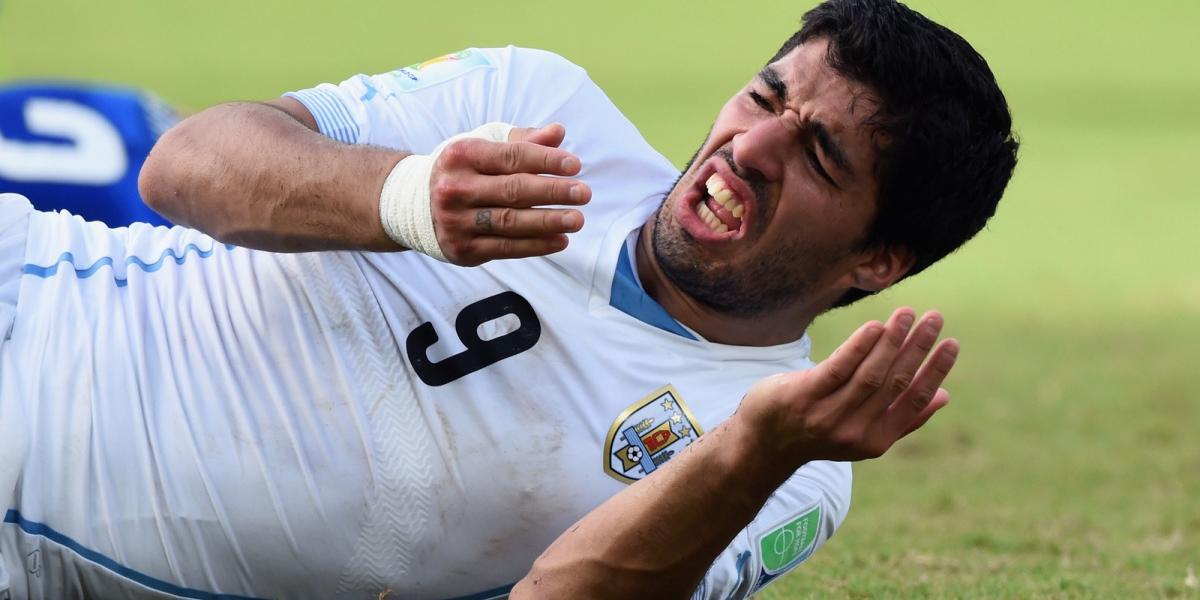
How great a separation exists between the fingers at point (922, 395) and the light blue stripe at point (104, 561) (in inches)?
59.5

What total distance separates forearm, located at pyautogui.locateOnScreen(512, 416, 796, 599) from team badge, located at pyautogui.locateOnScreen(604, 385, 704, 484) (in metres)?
0.22

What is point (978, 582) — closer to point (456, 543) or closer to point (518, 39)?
point (456, 543)

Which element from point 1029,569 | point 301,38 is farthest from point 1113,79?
point 1029,569

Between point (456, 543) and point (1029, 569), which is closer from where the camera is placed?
point (456, 543)

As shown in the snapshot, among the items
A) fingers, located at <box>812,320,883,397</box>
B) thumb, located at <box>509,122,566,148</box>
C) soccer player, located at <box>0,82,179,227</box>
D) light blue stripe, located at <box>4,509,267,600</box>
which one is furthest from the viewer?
soccer player, located at <box>0,82,179,227</box>

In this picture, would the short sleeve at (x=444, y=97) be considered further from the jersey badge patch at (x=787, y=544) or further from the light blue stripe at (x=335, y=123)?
the jersey badge patch at (x=787, y=544)

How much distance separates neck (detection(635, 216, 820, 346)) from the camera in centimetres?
370

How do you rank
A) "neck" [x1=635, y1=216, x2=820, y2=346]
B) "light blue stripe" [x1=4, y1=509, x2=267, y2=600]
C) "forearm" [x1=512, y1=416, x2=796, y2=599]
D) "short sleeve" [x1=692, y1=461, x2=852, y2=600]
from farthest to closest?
"neck" [x1=635, y1=216, x2=820, y2=346]
"short sleeve" [x1=692, y1=461, x2=852, y2=600]
"light blue stripe" [x1=4, y1=509, x2=267, y2=600]
"forearm" [x1=512, y1=416, x2=796, y2=599]

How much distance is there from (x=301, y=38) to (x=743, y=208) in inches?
612

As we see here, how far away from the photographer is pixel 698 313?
3703 millimetres

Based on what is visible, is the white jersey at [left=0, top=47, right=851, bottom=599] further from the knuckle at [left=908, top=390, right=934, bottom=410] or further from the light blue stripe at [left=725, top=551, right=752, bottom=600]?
the knuckle at [left=908, top=390, right=934, bottom=410]

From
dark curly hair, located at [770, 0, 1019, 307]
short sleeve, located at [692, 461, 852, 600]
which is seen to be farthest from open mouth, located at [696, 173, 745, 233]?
short sleeve, located at [692, 461, 852, 600]

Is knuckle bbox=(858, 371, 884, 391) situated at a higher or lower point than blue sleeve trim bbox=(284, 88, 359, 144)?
lower

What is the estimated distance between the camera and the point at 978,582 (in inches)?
169
